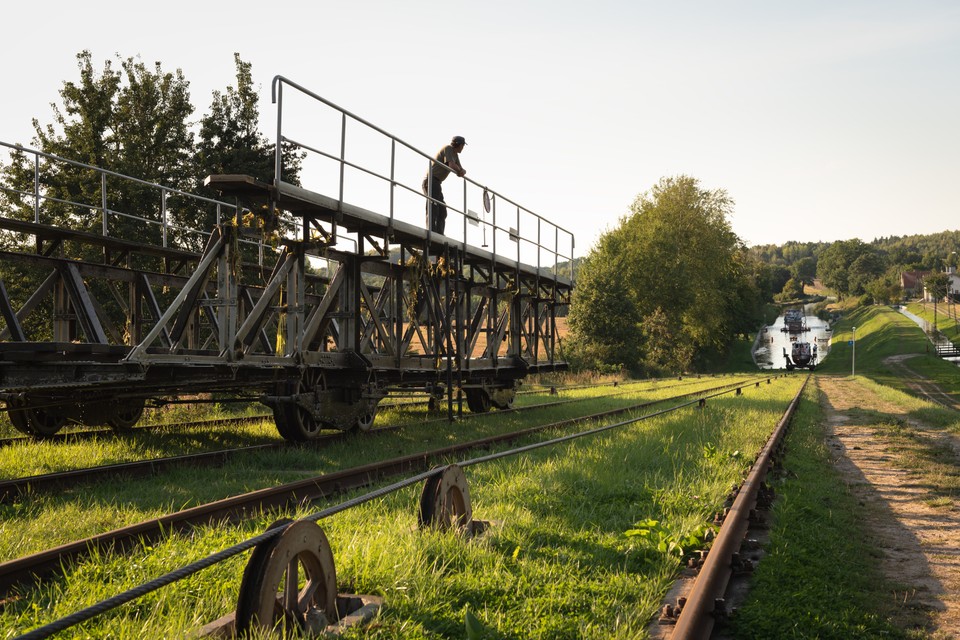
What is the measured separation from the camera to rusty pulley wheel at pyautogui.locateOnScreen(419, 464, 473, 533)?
17.8 feet

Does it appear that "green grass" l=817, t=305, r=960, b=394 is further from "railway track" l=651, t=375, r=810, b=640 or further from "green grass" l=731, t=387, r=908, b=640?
"railway track" l=651, t=375, r=810, b=640

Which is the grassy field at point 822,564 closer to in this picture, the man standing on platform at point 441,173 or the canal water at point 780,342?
the man standing on platform at point 441,173

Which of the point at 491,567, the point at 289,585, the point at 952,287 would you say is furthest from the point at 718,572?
the point at 952,287

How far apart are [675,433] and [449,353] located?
13.6 ft

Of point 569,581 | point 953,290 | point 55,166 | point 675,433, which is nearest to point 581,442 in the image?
point 675,433

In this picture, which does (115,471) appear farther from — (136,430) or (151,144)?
(151,144)

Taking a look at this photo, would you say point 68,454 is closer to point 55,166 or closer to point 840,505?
point 840,505

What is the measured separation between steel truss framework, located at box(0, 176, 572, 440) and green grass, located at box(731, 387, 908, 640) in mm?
6401

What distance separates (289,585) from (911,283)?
207367 mm

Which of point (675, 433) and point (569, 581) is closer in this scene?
point (569, 581)

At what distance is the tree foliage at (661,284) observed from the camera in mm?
55719

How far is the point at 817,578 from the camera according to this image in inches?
211

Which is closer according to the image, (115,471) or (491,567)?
(491,567)

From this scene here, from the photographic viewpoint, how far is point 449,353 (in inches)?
560
